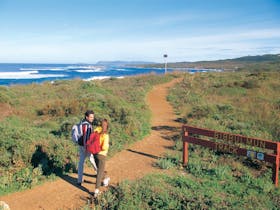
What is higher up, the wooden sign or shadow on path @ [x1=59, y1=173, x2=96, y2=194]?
the wooden sign

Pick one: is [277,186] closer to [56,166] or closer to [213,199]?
[213,199]

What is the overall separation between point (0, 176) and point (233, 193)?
5080 mm

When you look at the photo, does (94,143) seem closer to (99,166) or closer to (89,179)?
(99,166)

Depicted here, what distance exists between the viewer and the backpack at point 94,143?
5.46m

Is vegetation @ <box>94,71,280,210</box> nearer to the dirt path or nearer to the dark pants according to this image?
the dark pants

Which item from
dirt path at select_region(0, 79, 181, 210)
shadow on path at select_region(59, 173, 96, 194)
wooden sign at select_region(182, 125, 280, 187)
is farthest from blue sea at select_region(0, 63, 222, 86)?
wooden sign at select_region(182, 125, 280, 187)

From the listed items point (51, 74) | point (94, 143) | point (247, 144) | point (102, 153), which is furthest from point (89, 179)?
point (51, 74)

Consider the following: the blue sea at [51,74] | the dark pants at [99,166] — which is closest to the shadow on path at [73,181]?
the dark pants at [99,166]

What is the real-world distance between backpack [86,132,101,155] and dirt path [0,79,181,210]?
980 millimetres

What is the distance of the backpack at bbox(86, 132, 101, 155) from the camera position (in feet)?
17.9

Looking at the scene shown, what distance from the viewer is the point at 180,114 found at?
14633 mm

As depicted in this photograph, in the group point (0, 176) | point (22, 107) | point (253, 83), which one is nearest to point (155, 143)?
point (0, 176)

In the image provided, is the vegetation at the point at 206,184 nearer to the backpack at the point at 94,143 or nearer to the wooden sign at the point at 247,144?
the wooden sign at the point at 247,144

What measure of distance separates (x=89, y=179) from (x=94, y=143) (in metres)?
1.48
